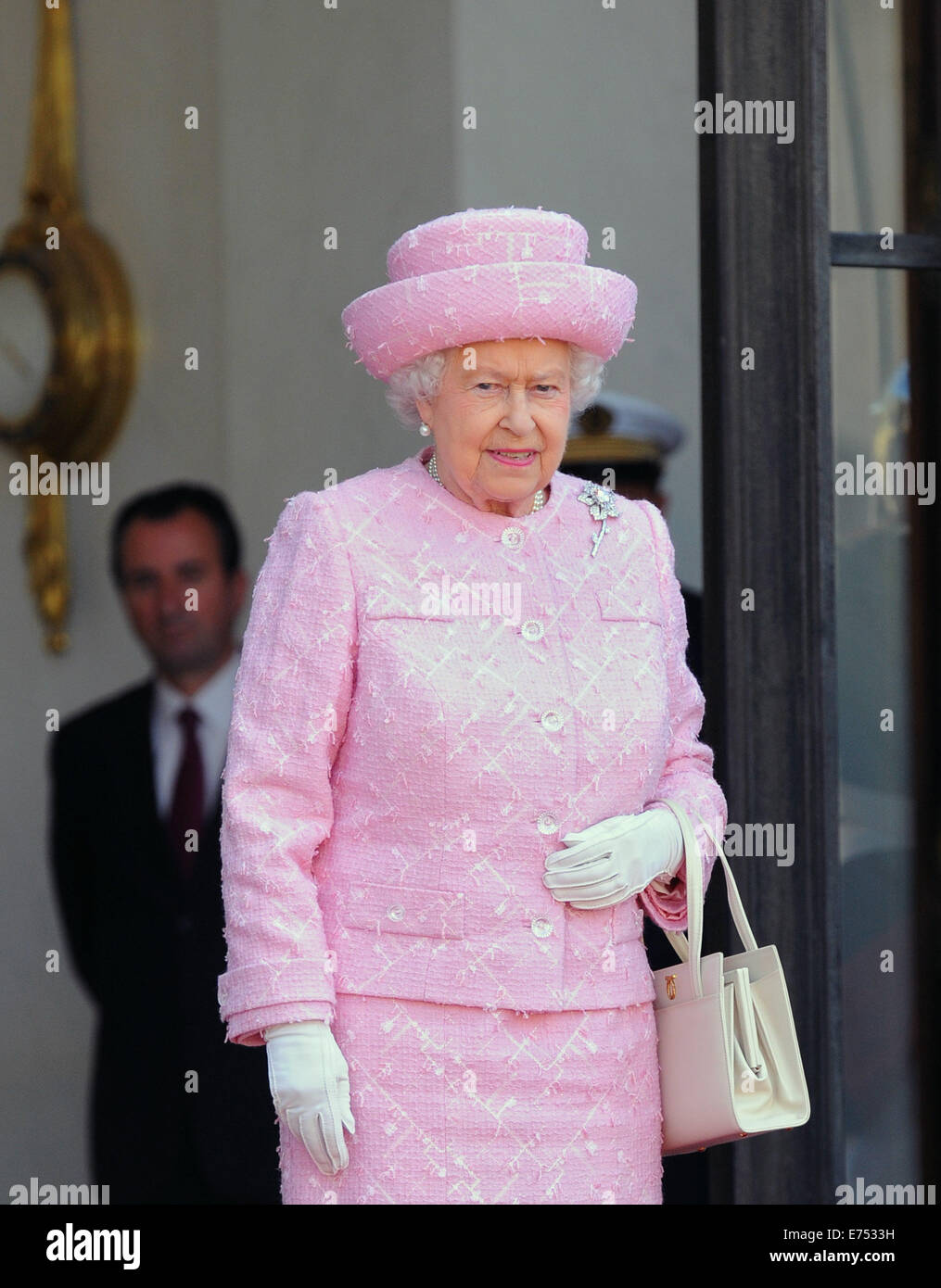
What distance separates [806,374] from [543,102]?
1.05 m

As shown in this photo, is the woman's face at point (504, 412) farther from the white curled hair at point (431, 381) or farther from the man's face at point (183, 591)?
the man's face at point (183, 591)

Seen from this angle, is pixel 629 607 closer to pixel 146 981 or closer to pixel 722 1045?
pixel 722 1045

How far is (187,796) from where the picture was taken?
13.4 feet

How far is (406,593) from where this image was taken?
93.9 inches

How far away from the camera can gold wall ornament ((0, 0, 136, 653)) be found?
4219mm

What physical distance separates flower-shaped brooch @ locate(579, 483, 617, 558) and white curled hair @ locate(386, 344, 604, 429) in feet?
0.37

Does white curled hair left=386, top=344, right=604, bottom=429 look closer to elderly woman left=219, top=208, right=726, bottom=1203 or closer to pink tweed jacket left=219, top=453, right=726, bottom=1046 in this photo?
elderly woman left=219, top=208, right=726, bottom=1203

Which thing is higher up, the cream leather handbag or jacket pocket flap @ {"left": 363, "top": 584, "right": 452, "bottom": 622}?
jacket pocket flap @ {"left": 363, "top": 584, "right": 452, "bottom": 622}

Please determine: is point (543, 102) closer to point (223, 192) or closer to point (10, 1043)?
point (223, 192)

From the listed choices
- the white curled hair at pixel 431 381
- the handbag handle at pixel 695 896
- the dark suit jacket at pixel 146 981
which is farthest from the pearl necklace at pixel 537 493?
the dark suit jacket at pixel 146 981

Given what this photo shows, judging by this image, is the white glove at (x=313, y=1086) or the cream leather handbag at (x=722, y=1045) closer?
the white glove at (x=313, y=1086)

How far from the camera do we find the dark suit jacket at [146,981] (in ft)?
12.6

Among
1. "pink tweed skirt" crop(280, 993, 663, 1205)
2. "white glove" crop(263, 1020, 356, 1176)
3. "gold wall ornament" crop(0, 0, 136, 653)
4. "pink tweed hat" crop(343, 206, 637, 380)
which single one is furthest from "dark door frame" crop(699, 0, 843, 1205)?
"gold wall ornament" crop(0, 0, 136, 653)

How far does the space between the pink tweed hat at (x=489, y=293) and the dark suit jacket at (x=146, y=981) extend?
1814 mm
